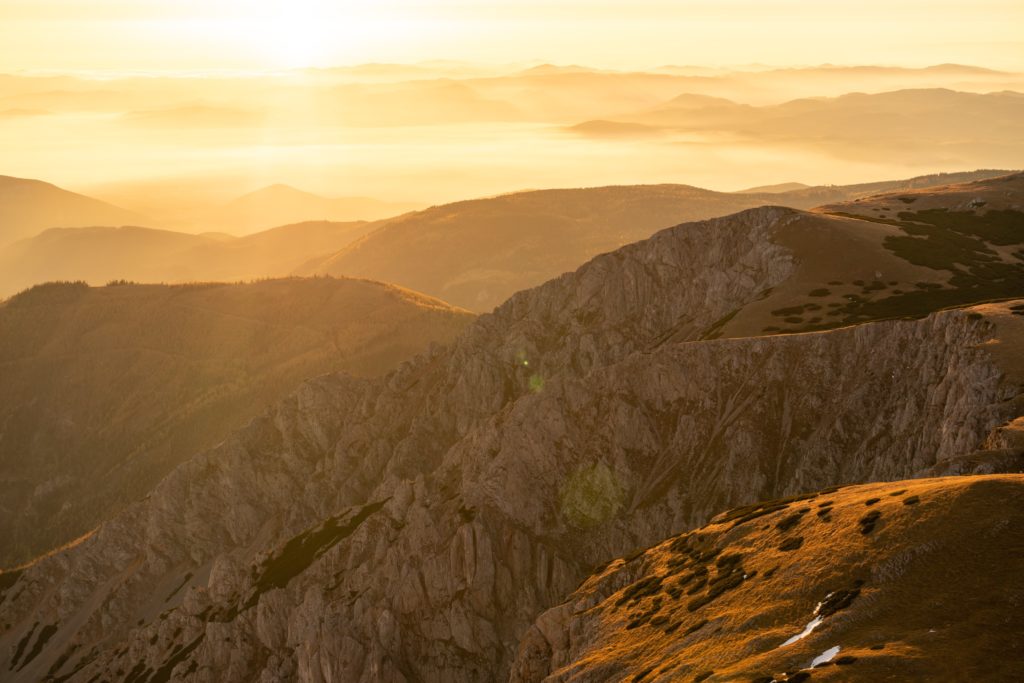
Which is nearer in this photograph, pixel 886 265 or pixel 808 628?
pixel 808 628

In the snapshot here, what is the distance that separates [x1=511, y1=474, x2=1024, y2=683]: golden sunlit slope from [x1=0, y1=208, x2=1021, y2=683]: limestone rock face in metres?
15.2

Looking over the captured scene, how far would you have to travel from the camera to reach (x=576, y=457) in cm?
13462

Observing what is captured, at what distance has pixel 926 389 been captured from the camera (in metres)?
101

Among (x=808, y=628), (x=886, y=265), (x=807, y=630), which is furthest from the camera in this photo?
(x=886, y=265)

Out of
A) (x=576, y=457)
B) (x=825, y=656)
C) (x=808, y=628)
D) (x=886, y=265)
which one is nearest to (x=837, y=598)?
(x=808, y=628)

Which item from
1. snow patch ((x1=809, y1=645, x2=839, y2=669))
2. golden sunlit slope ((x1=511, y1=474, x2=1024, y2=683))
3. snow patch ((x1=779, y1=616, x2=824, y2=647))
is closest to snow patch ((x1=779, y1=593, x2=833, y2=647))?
snow patch ((x1=779, y1=616, x2=824, y2=647))

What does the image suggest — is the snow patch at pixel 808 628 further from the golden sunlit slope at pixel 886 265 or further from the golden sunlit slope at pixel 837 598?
the golden sunlit slope at pixel 886 265

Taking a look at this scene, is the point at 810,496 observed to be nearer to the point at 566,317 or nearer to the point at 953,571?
the point at 953,571

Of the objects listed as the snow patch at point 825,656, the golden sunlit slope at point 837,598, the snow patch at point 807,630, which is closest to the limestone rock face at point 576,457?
the golden sunlit slope at point 837,598

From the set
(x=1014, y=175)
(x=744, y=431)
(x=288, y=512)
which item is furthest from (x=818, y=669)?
(x=1014, y=175)

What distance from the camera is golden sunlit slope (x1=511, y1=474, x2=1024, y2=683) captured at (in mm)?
49344

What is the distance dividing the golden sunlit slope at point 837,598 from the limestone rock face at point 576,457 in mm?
15243

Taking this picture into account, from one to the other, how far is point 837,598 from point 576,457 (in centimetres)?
7671

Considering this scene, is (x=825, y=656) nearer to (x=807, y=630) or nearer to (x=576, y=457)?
(x=807, y=630)
